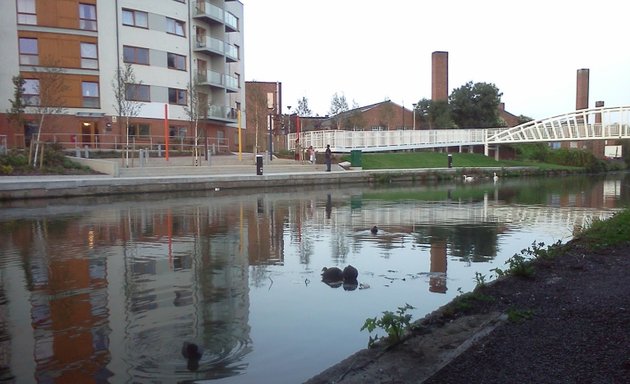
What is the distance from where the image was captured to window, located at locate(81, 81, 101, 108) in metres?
39.8

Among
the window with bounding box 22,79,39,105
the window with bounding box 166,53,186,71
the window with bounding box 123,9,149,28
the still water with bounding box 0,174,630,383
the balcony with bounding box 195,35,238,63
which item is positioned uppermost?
the window with bounding box 123,9,149,28

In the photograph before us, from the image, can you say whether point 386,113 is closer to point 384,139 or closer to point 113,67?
point 384,139

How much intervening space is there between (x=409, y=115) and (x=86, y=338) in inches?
2615

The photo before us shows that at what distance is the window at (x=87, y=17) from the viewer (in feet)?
131

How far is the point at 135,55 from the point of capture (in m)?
42.2

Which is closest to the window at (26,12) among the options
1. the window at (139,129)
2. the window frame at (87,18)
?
the window frame at (87,18)

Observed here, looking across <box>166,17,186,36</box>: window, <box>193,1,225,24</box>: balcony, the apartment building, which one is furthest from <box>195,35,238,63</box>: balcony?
<box>193,1,225,24</box>: balcony

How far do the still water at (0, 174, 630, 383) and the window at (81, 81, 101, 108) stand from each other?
23730 mm

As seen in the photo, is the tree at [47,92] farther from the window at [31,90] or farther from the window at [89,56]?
the window at [89,56]

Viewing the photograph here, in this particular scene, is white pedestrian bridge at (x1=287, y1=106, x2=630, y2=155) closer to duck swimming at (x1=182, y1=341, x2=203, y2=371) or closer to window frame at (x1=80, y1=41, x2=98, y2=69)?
window frame at (x1=80, y1=41, x2=98, y2=69)

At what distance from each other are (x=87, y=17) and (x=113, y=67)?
12.8 feet

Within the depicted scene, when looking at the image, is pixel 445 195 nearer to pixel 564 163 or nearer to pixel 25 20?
pixel 25 20

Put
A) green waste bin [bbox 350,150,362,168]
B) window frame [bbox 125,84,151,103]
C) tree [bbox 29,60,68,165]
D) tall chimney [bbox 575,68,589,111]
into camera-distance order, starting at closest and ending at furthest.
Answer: tree [bbox 29,60,68,165] < green waste bin [bbox 350,150,362,168] < window frame [bbox 125,84,151,103] < tall chimney [bbox 575,68,589,111]

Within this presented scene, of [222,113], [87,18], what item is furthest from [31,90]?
[222,113]
